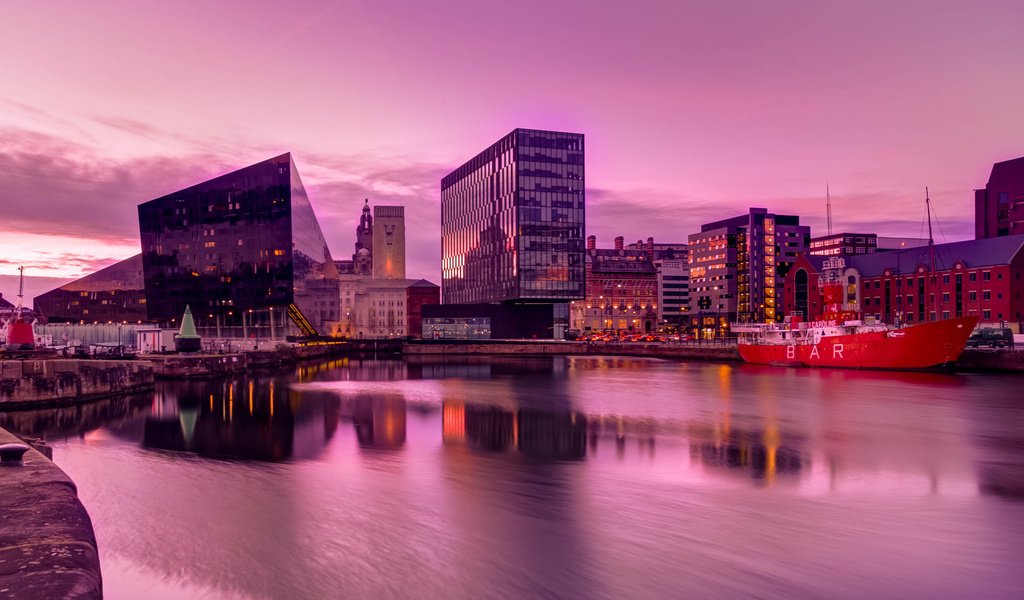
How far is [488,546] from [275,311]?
327 feet

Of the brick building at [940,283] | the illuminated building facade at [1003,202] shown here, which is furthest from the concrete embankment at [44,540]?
the illuminated building facade at [1003,202]

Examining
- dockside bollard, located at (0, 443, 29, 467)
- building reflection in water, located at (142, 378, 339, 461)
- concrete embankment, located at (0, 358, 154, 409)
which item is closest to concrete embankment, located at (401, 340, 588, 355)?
building reflection in water, located at (142, 378, 339, 461)

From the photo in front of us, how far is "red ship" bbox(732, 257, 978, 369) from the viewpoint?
7012 cm

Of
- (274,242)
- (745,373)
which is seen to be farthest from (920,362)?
(274,242)

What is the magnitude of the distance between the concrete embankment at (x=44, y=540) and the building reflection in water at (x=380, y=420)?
16132 mm

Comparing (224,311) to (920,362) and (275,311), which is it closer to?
(275,311)

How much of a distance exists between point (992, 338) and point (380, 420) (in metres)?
77.0

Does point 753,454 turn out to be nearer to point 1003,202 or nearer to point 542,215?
point 542,215

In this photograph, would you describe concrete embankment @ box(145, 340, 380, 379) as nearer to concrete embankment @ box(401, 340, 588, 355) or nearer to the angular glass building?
the angular glass building

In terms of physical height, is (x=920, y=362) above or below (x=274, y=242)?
below

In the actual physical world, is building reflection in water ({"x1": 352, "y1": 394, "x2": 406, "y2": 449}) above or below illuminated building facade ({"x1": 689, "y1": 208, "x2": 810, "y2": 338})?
below

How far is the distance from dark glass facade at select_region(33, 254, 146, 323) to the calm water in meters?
102

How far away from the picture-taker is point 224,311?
348 ft

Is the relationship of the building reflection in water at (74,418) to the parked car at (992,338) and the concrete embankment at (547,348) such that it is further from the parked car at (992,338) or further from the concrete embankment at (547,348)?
the concrete embankment at (547,348)
